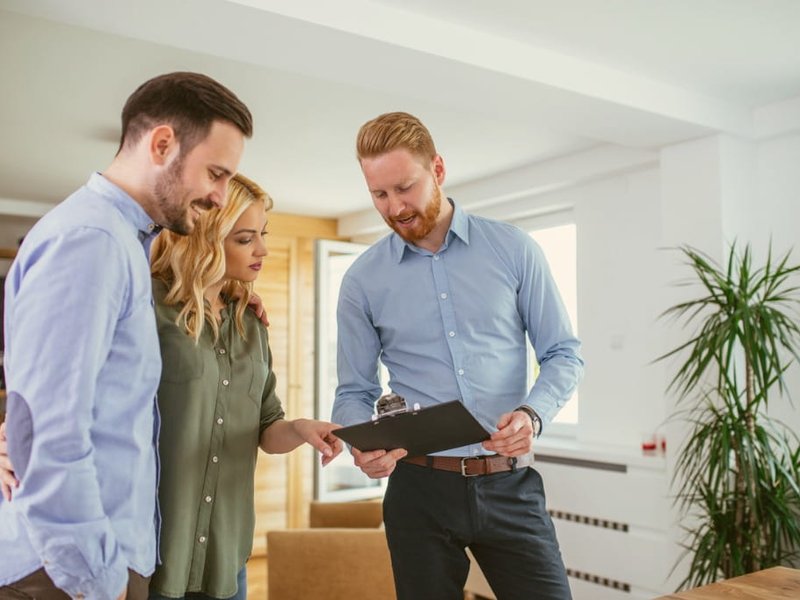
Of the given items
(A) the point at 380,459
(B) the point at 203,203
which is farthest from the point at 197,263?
(A) the point at 380,459

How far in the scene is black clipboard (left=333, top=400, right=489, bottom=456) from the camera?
1.55 meters

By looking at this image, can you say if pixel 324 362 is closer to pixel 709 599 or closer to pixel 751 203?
pixel 751 203

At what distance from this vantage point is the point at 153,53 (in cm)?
328

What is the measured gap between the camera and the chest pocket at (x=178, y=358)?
159 centimetres

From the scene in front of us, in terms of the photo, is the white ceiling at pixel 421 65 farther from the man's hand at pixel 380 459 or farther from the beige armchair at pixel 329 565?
the beige armchair at pixel 329 565

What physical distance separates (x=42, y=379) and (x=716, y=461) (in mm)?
2931

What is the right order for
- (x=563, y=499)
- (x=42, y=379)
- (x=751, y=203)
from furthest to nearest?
(x=563, y=499), (x=751, y=203), (x=42, y=379)

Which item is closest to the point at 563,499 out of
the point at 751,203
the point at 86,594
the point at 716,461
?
the point at 716,461

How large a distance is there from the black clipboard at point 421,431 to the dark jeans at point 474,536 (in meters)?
0.16

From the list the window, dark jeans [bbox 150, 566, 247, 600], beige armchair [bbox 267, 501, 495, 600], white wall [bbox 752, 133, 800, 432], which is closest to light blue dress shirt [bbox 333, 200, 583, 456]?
dark jeans [bbox 150, 566, 247, 600]

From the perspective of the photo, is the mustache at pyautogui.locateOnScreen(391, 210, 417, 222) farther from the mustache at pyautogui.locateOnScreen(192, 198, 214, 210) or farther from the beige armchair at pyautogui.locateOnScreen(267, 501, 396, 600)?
the beige armchair at pyautogui.locateOnScreen(267, 501, 396, 600)

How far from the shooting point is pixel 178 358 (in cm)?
159

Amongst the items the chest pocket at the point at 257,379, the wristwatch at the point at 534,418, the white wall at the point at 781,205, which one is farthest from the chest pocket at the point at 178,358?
the white wall at the point at 781,205

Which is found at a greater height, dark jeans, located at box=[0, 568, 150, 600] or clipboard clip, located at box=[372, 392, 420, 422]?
clipboard clip, located at box=[372, 392, 420, 422]
